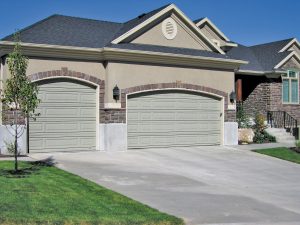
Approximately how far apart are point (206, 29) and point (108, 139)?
11428mm

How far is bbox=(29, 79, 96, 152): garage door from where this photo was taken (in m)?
17.5

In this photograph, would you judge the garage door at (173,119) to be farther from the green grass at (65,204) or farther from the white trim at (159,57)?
the green grass at (65,204)

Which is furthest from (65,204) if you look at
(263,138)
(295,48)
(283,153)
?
(295,48)

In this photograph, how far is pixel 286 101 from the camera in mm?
26484

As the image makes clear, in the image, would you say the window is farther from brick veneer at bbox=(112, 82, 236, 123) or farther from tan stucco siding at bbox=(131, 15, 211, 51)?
tan stucco siding at bbox=(131, 15, 211, 51)

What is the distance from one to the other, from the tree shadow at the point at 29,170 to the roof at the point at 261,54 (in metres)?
13.7

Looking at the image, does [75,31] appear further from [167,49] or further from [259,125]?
[259,125]

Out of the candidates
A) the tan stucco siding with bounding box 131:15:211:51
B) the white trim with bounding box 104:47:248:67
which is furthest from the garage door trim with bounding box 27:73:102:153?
the tan stucco siding with bounding box 131:15:211:51

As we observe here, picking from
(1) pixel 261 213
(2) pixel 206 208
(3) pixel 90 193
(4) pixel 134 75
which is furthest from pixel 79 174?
(4) pixel 134 75

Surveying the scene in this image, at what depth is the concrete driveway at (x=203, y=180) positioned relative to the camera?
31.8 feet

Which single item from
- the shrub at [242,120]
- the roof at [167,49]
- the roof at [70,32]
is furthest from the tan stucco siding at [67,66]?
the shrub at [242,120]

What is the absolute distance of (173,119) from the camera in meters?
20.2

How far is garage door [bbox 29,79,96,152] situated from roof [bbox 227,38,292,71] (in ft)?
34.1

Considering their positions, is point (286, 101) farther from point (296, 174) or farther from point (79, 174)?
point (79, 174)
